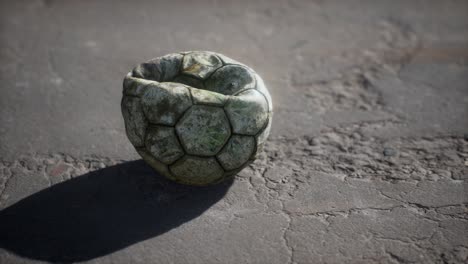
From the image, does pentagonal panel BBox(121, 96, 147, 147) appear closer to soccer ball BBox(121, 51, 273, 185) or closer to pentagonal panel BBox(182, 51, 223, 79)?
soccer ball BBox(121, 51, 273, 185)

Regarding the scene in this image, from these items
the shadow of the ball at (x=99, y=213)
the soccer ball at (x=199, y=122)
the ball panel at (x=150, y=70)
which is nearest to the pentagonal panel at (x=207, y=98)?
the soccer ball at (x=199, y=122)

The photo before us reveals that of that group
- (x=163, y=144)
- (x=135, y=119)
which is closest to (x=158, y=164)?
(x=163, y=144)

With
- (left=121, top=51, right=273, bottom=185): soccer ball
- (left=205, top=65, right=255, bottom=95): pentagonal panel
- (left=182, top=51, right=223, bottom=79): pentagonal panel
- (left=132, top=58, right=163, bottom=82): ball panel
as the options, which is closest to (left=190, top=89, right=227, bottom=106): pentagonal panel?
(left=121, top=51, right=273, bottom=185): soccer ball

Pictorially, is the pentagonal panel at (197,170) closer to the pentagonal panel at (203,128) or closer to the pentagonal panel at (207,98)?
the pentagonal panel at (203,128)

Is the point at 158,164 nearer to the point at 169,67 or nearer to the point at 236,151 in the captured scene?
the point at 236,151

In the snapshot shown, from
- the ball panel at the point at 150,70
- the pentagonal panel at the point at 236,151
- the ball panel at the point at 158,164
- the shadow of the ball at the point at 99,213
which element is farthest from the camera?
the ball panel at the point at 150,70
